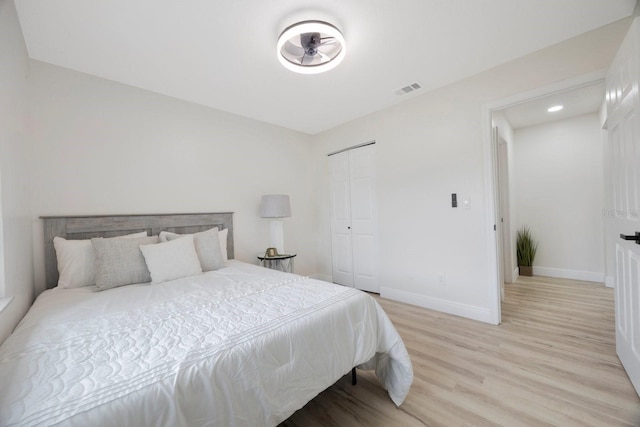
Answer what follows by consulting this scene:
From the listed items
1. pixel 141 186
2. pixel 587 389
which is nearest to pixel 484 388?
pixel 587 389

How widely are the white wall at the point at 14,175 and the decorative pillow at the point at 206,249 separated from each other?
0.89 metres

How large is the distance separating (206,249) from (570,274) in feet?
16.5

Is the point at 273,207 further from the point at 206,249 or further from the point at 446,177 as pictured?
the point at 446,177

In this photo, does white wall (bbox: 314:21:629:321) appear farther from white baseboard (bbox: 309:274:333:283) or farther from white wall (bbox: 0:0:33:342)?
white wall (bbox: 0:0:33:342)

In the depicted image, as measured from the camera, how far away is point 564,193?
3.85m

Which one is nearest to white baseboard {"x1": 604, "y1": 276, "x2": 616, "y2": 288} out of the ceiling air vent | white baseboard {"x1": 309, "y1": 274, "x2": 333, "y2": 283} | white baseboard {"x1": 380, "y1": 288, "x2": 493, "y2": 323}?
Answer: white baseboard {"x1": 380, "y1": 288, "x2": 493, "y2": 323}

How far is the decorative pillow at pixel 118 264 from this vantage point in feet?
6.19

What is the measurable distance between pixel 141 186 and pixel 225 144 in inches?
41.6

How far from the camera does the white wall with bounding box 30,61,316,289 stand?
82.9 inches

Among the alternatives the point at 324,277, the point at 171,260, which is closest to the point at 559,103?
the point at 324,277

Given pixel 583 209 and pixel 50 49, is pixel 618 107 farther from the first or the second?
pixel 50 49

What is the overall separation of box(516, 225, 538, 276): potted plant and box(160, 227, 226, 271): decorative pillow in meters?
4.46

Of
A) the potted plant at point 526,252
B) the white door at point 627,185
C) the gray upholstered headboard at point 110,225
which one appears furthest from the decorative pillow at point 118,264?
the potted plant at point 526,252

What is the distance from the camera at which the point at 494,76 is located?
240 centimetres
